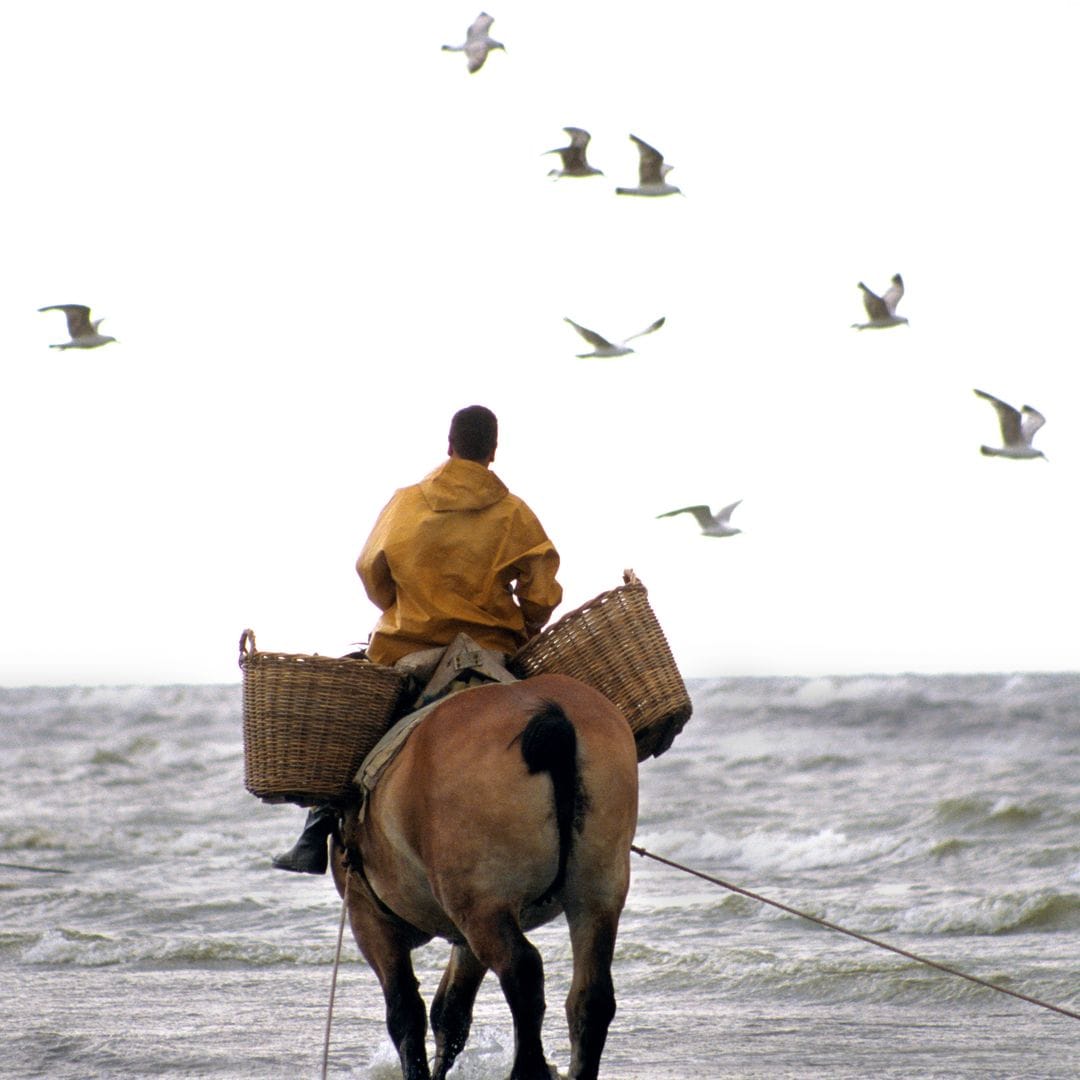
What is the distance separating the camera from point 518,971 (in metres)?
5.13

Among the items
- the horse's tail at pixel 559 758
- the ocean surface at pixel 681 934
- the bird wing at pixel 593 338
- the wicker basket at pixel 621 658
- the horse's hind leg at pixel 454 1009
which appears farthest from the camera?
the bird wing at pixel 593 338

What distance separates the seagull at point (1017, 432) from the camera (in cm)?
1316

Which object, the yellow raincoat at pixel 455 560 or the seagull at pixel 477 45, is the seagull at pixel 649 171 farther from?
the yellow raincoat at pixel 455 560

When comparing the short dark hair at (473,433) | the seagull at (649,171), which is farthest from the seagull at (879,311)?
the short dark hair at (473,433)

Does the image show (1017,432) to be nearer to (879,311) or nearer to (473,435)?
(879,311)

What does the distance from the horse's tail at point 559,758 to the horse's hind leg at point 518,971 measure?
0.25 m

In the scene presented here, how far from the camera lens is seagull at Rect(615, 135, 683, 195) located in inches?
573

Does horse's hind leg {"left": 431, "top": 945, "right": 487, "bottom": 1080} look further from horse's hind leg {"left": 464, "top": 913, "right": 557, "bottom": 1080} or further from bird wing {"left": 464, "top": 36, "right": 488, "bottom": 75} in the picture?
bird wing {"left": 464, "top": 36, "right": 488, "bottom": 75}

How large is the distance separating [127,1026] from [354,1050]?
1.24 metres

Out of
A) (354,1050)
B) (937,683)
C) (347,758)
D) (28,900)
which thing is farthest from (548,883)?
(937,683)

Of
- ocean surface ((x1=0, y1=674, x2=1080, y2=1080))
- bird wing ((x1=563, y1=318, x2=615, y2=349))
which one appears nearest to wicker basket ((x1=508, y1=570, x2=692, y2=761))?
ocean surface ((x1=0, y1=674, x2=1080, y2=1080))

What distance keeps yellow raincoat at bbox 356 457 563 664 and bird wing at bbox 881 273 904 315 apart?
8.62 metres

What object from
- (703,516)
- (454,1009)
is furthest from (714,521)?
(454,1009)

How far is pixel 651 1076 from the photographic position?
22.2 ft
